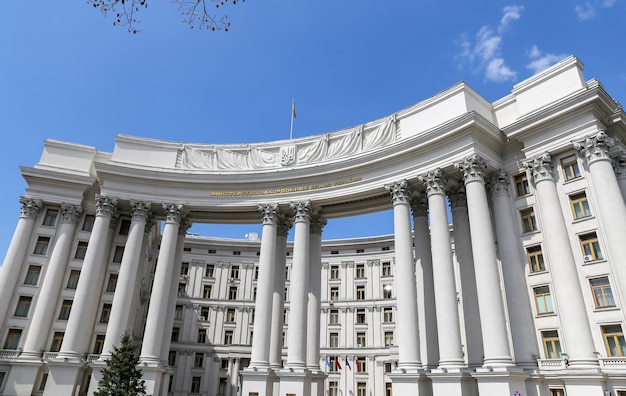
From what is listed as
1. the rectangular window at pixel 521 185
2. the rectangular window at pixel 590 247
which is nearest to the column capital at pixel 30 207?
the rectangular window at pixel 521 185

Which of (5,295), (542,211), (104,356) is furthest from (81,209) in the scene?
(542,211)

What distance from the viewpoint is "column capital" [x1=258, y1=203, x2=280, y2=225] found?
120 feet

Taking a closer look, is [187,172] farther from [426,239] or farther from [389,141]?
[426,239]

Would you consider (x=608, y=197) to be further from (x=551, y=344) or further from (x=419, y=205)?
(x=419, y=205)

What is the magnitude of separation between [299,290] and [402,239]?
29.3 feet

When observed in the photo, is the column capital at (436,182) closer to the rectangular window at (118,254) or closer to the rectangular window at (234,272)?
the rectangular window at (118,254)

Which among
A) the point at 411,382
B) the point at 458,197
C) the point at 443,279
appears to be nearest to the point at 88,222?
the point at 411,382

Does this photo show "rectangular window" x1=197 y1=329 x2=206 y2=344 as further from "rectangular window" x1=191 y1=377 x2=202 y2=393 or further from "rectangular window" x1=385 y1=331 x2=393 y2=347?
"rectangular window" x1=385 y1=331 x2=393 y2=347

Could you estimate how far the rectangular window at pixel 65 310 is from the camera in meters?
36.2

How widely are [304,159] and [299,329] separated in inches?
572

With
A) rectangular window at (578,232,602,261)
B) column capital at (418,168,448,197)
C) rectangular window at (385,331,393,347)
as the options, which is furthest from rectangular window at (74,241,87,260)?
rectangular window at (385,331,393,347)

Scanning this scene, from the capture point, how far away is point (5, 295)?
3522 centimetres

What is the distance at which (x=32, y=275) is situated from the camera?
122 feet

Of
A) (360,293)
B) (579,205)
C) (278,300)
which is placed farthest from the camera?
(360,293)
